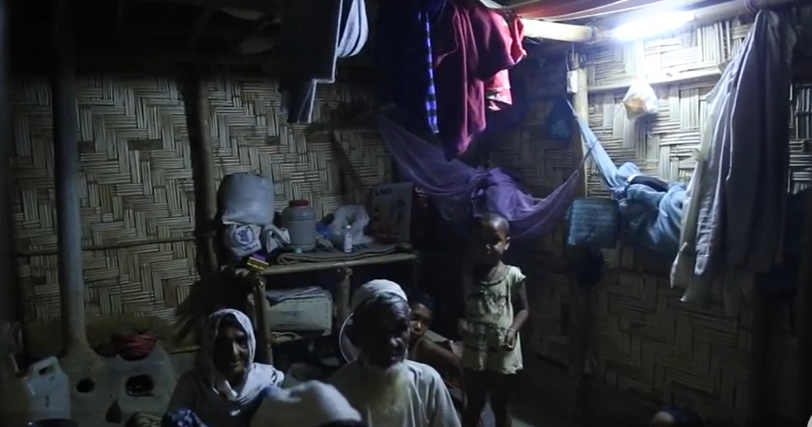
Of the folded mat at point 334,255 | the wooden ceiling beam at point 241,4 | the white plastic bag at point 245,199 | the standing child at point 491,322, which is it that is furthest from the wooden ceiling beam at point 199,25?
the standing child at point 491,322

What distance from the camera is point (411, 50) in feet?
5.58

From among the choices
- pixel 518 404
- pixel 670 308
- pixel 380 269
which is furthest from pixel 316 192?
pixel 670 308

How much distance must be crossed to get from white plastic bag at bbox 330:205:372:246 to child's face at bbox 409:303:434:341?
797 millimetres

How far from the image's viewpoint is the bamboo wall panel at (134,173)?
2.85m

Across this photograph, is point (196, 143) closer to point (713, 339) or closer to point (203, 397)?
point (203, 397)

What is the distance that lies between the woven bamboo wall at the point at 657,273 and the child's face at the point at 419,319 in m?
0.69

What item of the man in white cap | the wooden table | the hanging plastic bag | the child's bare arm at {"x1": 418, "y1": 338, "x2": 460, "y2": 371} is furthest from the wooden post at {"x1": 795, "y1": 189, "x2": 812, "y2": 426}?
the wooden table

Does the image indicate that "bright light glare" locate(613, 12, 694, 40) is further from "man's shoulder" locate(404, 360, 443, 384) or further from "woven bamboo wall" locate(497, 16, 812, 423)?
"man's shoulder" locate(404, 360, 443, 384)

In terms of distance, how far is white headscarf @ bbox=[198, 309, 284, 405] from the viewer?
122 centimetres

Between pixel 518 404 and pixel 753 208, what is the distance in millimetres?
1371

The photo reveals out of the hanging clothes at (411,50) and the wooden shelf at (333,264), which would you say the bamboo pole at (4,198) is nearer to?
the hanging clothes at (411,50)

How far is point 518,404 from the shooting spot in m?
2.85

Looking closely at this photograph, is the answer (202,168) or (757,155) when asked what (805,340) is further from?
(202,168)

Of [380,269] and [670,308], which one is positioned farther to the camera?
[380,269]
